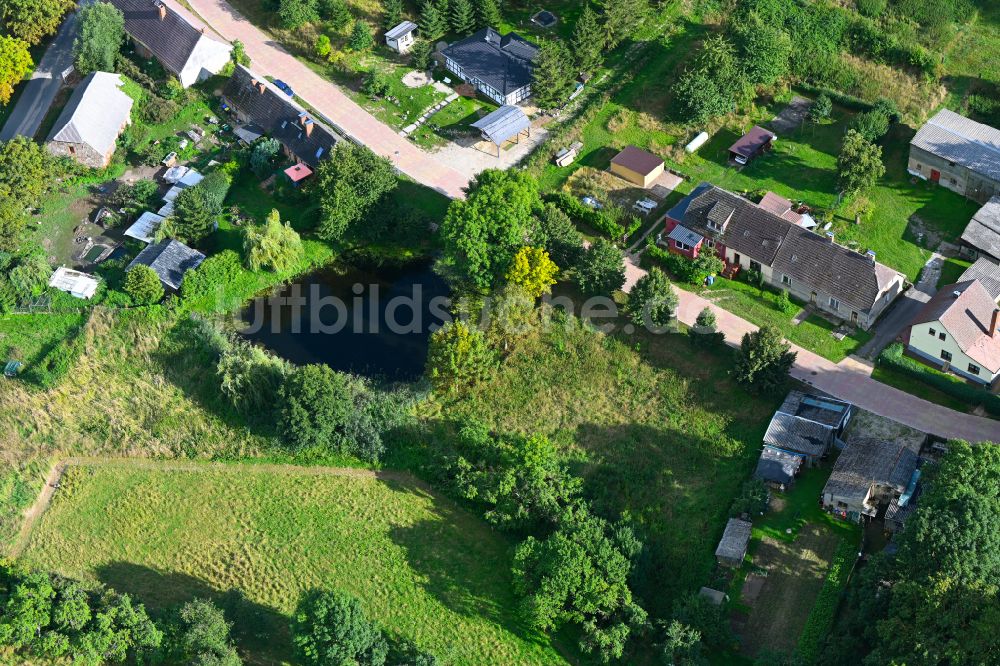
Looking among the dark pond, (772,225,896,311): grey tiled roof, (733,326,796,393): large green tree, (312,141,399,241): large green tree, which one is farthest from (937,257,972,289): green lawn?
(312,141,399,241): large green tree

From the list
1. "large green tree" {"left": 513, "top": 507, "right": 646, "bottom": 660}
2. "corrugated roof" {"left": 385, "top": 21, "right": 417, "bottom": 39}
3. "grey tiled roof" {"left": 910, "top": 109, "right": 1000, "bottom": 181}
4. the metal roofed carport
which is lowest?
"large green tree" {"left": 513, "top": 507, "right": 646, "bottom": 660}

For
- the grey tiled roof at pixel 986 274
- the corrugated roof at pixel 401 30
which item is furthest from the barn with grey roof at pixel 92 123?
the grey tiled roof at pixel 986 274

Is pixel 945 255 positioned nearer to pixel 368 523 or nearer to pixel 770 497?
pixel 770 497

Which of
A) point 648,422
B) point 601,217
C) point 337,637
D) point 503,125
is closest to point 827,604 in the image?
point 648,422

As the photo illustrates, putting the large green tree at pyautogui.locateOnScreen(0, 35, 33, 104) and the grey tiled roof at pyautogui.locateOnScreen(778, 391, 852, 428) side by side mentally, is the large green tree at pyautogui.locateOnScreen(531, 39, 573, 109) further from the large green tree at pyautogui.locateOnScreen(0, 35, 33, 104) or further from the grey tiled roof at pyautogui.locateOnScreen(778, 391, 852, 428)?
the large green tree at pyautogui.locateOnScreen(0, 35, 33, 104)

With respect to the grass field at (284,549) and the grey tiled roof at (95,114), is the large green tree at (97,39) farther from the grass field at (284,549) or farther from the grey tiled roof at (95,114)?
the grass field at (284,549)

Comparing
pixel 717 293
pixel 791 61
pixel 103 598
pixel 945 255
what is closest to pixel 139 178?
pixel 103 598
